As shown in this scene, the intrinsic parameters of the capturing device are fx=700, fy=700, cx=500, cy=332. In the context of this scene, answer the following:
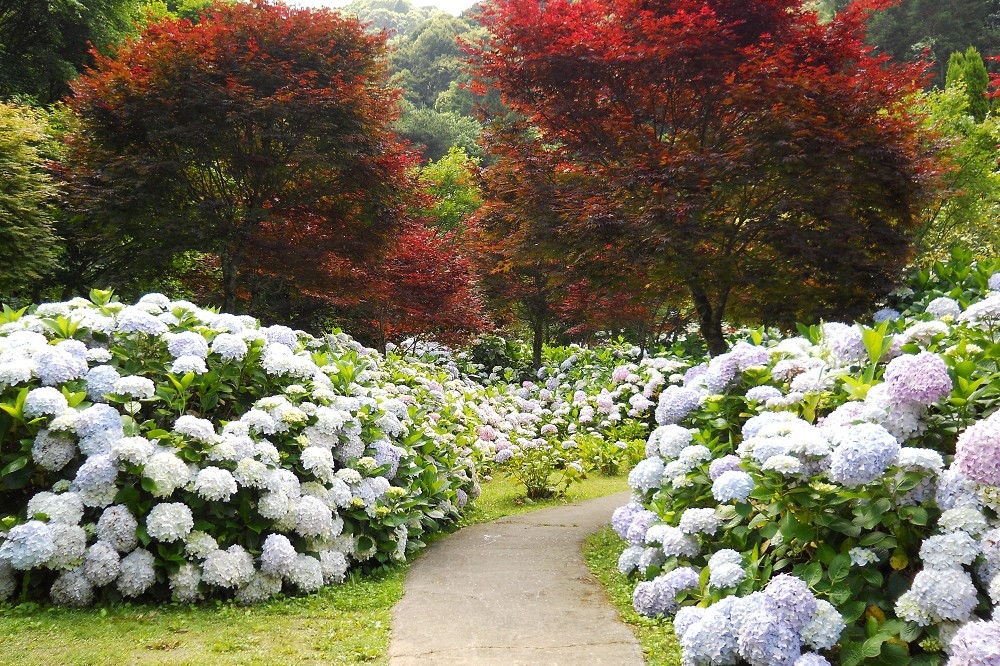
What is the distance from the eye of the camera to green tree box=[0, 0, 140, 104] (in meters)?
14.9

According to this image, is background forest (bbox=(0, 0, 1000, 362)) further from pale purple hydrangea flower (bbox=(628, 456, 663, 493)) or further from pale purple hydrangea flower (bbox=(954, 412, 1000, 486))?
pale purple hydrangea flower (bbox=(954, 412, 1000, 486))

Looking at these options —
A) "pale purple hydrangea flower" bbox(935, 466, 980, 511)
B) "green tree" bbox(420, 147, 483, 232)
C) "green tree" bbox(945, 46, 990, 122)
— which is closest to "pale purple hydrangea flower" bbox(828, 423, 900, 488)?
"pale purple hydrangea flower" bbox(935, 466, 980, 511)

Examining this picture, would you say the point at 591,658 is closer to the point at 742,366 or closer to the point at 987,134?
the point at 742,366

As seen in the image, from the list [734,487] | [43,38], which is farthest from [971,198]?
[43,38]

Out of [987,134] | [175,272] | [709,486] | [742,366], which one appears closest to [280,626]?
[709,486]

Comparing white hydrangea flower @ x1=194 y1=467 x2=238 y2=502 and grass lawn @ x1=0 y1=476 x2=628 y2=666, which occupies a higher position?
white hydrangea flower @ x1=194 y1=467 x2=238 y2=502

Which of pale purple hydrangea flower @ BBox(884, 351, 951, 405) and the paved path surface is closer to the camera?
pale purple hydrangea flower @ BBox(884, 351, 951, 405)

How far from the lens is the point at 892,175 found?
5.50 meters

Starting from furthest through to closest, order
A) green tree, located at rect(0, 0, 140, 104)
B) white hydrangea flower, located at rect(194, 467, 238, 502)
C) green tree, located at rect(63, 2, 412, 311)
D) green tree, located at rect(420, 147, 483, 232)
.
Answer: green tree, located at rect(420, 147, 483, 232)
green tree, located at rect(0, 0, 140, 104)
green tree, located at rect(63, 2, 412, 311)
white hydrangea flower, located at rect(194, 467, 238, 502)

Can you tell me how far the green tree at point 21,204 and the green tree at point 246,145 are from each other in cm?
63

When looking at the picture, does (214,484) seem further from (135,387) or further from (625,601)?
(625,601)

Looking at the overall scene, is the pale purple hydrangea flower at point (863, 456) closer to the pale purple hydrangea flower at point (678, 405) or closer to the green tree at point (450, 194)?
the pale purple hydrangea flower at point (678, 405)

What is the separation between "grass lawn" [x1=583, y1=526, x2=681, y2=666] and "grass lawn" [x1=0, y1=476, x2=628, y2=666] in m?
1.10

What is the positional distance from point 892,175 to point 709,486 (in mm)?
3490
